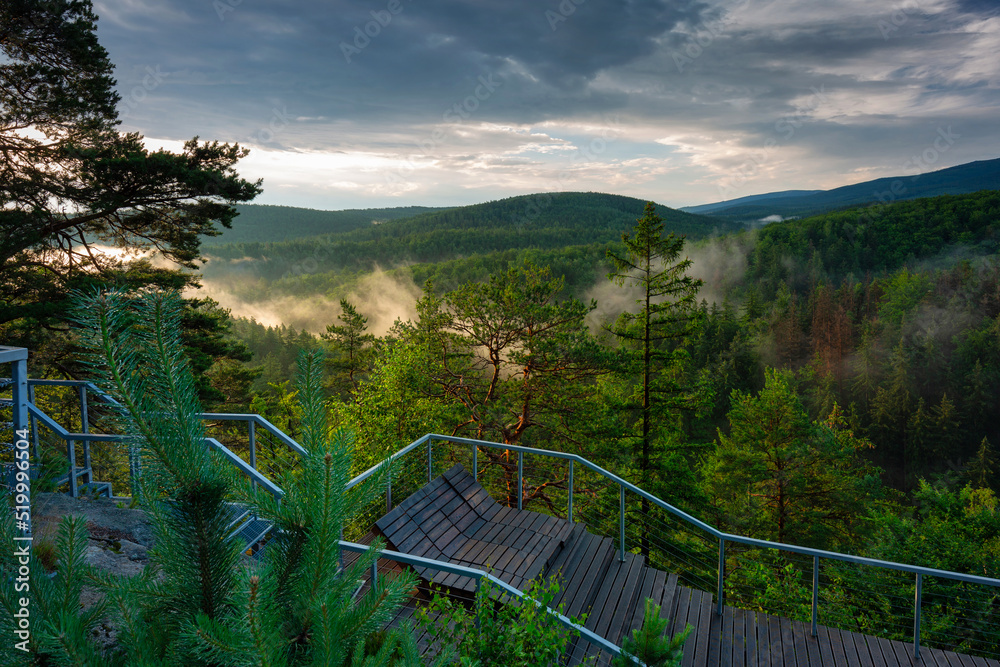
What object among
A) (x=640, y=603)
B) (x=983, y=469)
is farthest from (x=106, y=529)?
(x=983, y=469)

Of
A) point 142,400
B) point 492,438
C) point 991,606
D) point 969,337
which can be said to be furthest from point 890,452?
point 142,400

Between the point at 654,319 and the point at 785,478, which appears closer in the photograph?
the point at 654,319

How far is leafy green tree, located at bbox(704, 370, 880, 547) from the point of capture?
22328 millimetres

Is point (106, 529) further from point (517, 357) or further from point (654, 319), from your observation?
point (654, 319)

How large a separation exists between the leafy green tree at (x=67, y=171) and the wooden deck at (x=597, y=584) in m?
7.39

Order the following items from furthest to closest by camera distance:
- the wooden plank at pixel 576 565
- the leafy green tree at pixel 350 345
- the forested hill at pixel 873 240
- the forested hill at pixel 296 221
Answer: the forested hill at pixel 296 221, the forested hill at pixel 873 240, the leafy green tree at pixel 350 345, the wooden plank at pixel 576 565

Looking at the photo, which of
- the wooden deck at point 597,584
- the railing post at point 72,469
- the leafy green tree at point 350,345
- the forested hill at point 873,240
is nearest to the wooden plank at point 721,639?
the wooden deck at point 597,584

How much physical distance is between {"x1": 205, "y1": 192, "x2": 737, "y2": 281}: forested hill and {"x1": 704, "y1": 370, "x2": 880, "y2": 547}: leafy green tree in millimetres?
57878

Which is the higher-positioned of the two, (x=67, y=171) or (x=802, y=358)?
(x=67, y=171)

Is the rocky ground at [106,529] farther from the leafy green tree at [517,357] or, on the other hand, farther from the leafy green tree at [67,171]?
the leafy green tree at [517,357]

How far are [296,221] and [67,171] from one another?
13236 cm

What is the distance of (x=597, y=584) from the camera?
19.7 feet

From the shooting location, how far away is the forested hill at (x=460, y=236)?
Answer: 9450 centimetres

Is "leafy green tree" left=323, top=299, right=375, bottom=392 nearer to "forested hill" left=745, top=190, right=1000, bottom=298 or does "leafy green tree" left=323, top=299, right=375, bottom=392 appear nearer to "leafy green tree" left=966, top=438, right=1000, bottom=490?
"leafy green tree" left=966, top=438, right=1000, bottom=490
